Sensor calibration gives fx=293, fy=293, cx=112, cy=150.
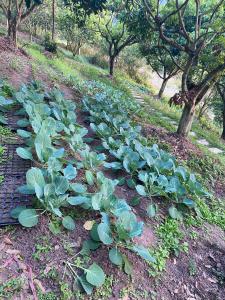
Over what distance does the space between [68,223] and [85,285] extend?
0.53 meters

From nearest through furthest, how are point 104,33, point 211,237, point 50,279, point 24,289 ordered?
point 24,289 < point 50,279 < point 211,237 < point 104,33

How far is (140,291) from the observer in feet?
7.47

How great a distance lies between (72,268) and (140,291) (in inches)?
22.5

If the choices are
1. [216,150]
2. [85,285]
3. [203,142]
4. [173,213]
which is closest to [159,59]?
[203,142]

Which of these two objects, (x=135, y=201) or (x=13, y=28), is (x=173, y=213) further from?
(x=13, y=28)

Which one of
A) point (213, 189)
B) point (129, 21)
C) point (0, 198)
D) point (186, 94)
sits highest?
point (129, 21)

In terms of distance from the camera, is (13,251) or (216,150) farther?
(216,150)

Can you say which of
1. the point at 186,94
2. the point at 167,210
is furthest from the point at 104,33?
the point at 167,210

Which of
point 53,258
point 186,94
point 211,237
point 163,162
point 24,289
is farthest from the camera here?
point 186,94

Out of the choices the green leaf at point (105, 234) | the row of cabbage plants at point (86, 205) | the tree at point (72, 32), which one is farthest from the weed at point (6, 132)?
the tree at point (72, 32)

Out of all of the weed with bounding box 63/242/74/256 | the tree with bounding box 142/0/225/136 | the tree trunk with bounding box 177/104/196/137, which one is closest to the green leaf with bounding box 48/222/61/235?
the weed with bounding box 63/242/74/256

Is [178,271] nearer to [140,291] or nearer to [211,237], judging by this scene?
[140,291]

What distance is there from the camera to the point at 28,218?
7.47 feet

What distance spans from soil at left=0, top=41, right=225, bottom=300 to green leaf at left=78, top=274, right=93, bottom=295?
0.07 metres
